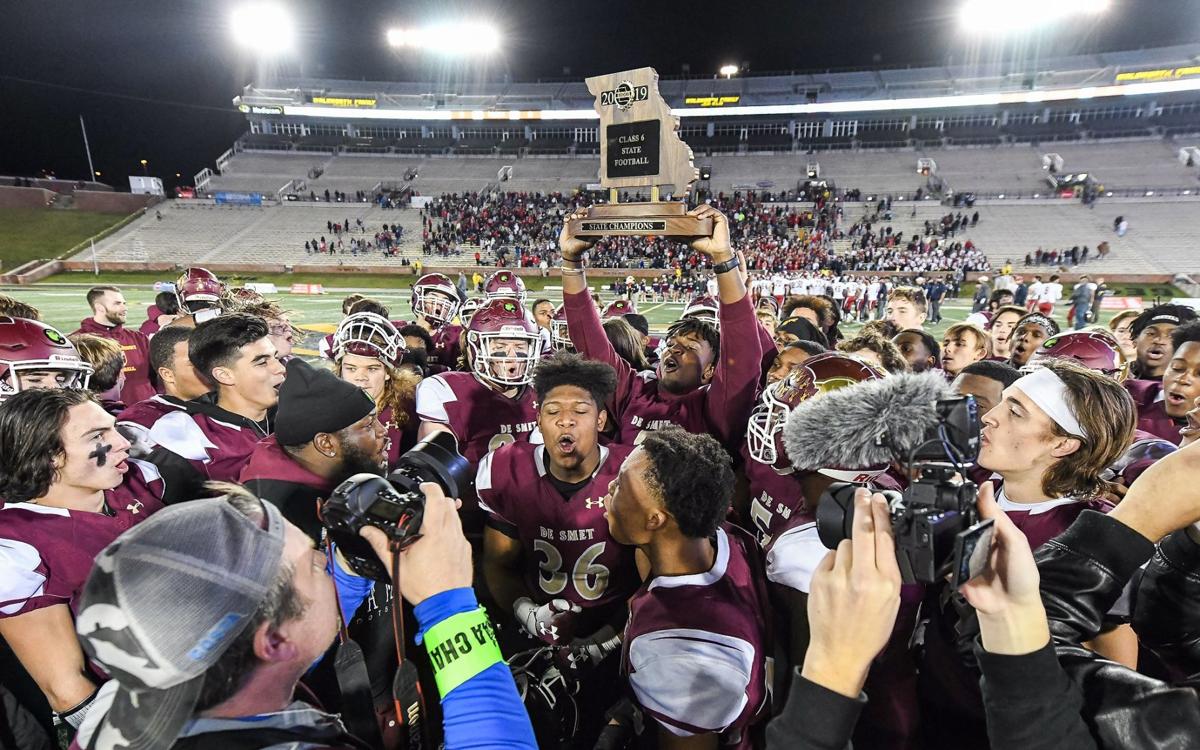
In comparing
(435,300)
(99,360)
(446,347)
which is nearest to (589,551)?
(99,360)

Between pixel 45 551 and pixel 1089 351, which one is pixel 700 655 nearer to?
pixel 45 551

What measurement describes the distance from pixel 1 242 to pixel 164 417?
46.5 meters

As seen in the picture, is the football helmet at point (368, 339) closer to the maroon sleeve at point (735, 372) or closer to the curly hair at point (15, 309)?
the curly hair at point (15, 309)

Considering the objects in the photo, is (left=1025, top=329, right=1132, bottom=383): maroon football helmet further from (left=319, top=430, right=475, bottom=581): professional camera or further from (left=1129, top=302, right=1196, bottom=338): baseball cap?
(left=319, top=430, right=475, bottom=581): professional camera

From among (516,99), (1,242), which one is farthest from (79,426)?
(516,99)

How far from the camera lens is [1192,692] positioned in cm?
104

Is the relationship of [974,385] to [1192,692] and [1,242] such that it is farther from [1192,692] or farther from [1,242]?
[1,242]

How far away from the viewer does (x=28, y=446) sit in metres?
2.18

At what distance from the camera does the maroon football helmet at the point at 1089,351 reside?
420 cm

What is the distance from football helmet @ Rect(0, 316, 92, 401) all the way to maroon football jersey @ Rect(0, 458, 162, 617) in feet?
4.64

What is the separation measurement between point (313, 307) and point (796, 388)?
2351cm

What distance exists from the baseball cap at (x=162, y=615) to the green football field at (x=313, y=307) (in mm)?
14322

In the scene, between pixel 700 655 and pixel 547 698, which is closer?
pixel 700 655

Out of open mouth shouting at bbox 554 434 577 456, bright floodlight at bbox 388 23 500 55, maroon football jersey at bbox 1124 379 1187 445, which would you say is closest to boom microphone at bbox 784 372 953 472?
open mouth shouting at bbox 554 434 577 456
